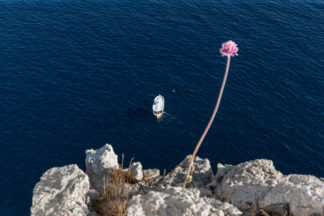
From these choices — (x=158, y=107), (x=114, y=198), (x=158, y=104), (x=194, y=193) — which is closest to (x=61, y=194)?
(x=114, y=198)

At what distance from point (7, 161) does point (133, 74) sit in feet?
92.3

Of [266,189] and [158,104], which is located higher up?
[266,189]

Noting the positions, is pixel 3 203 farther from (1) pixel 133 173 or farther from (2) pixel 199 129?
(2) pixel 199 129

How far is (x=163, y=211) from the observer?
23.1 meters

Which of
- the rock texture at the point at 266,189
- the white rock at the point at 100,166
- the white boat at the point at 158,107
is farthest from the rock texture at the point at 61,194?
the white boat at the point at 158,107

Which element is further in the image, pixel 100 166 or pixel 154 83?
pixel 154 83

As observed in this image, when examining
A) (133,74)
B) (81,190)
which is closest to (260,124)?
(133,74)

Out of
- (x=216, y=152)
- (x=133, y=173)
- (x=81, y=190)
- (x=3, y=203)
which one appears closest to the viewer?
(x=81, y=190)

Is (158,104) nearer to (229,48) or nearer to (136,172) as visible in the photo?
(136,172)

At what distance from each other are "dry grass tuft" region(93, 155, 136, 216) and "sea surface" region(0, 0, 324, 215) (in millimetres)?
19742

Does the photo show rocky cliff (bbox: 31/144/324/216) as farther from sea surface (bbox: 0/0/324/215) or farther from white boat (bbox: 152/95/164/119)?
white boat (bbox: 152/95/164/119)

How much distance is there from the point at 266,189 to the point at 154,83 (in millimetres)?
42048

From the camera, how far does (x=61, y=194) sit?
28.8 metres

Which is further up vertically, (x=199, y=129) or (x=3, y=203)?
(x=199, y=129)
